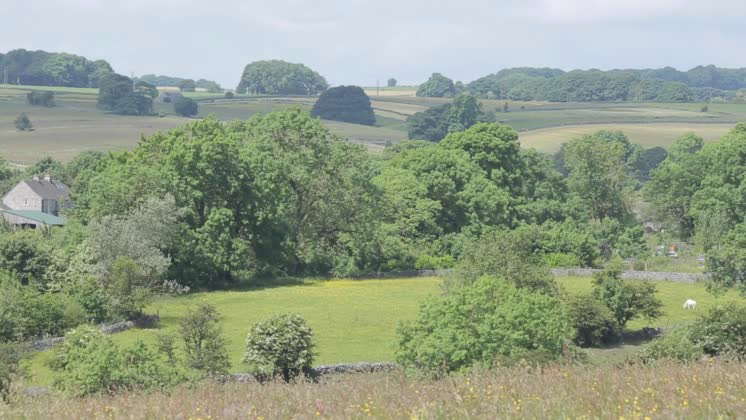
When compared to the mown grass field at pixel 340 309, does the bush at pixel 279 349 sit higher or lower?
higher

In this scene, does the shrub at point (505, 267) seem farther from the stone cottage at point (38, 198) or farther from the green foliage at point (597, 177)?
the stone cottage at point (38, 198)

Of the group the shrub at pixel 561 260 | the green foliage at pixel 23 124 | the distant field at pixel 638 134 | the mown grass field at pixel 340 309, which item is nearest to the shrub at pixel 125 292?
the mown grass field at pixel 340 309

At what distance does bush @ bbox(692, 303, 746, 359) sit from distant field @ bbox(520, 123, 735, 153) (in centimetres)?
14320

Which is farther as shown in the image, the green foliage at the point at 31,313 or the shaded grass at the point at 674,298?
the shaded grass at the point at 674,298

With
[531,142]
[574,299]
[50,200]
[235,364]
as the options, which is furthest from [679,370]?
[531,142]

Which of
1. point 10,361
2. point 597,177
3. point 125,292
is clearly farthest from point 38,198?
point 10,361

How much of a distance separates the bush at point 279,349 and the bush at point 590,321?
13.3 metres

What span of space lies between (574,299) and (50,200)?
67.6 meters

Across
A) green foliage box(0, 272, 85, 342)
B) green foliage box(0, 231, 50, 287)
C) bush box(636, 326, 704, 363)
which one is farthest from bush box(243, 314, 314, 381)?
→ green foliage box(0, 231, 50, 287)

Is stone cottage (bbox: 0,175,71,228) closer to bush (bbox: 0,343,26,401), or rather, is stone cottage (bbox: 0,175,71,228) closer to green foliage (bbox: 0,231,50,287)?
green foliage (bbox: 0,231,50,287)

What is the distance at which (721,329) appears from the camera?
110 feet

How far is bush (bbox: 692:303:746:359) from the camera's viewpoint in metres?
32.4

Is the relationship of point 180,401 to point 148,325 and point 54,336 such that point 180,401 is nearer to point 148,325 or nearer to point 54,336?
point 54,336

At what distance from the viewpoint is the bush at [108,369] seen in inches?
1070
